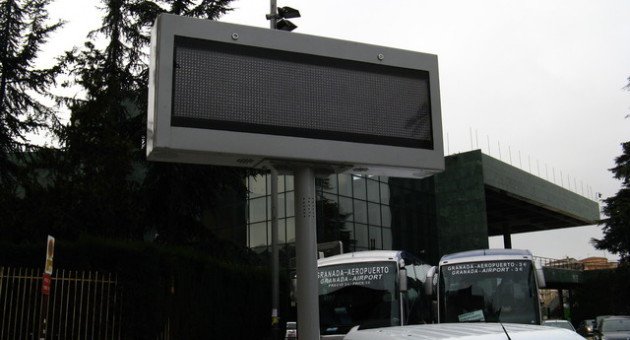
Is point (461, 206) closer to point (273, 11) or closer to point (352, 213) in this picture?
point (352, 213)

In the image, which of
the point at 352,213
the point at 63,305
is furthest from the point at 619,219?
the point at 63,305

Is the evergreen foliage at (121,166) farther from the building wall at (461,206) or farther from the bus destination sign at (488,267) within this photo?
the building wall at (461,206)

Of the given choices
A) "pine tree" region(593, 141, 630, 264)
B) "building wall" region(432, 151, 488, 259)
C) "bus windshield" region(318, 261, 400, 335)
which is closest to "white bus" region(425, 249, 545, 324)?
"bus windshield" region(318, 261, 400, 335)

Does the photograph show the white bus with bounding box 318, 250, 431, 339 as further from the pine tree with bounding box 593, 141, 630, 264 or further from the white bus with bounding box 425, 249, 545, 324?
the pine tree with bounding box 593, 141, 630, 264

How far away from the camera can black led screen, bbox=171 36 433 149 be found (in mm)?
4824

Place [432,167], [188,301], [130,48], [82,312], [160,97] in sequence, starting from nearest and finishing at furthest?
[160,97] → [432,167] → [82,312] → [188,301] → [130,48]

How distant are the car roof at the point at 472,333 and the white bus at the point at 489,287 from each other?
37.6 feet

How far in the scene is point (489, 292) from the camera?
1513 cm

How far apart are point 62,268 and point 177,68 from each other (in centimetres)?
1068

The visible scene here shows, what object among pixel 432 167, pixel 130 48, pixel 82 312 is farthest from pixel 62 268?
pixel 432 167

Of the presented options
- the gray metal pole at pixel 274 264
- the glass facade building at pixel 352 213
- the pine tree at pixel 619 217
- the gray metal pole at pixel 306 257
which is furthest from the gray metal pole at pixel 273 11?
the pine tree at pixel 619 217

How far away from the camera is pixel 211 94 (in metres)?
4.88

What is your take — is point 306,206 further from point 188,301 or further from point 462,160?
point 462,160

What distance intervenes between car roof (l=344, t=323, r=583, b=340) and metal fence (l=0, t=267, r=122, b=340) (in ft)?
35.0
